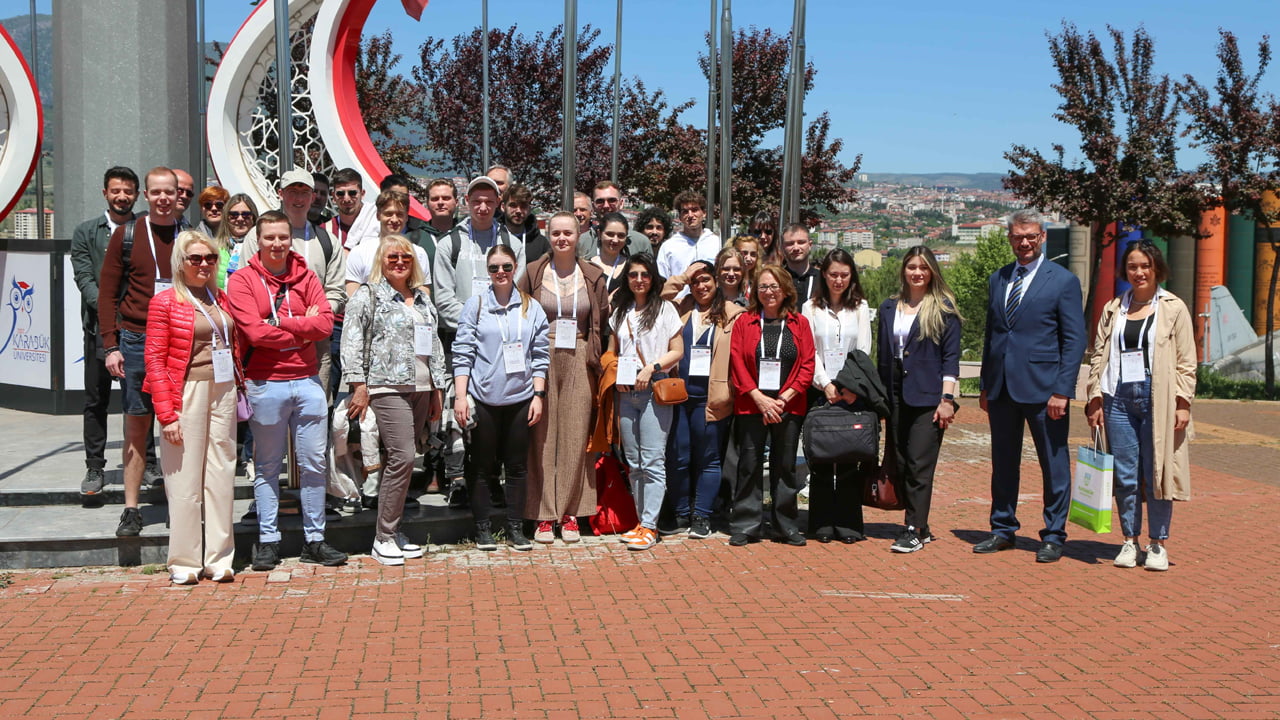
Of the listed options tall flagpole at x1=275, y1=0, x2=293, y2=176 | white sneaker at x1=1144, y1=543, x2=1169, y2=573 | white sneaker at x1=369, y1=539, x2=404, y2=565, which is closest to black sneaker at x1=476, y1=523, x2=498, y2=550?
white sneaker at x1=369, y1=539, x2=404, y2=565

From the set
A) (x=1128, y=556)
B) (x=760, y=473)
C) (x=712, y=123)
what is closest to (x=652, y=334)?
(x=760, y=473)

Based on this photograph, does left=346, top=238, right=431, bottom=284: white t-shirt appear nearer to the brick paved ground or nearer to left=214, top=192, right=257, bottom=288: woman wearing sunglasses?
left=214, top=192, right=257, bottom=288: woman wearing sunglasses

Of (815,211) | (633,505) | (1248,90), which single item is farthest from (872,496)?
(815,211)

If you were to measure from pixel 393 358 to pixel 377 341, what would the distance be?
130 millimetres

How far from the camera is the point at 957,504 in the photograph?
9.26 meters

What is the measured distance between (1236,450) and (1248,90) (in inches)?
444

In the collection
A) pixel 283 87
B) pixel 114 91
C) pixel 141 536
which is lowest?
pixel 141 536

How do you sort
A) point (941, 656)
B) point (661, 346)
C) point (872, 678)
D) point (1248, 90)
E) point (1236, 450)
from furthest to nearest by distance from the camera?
point (1248, 90)
point (1236, 450)
point (661, 346)
point (941, 656)
point (872, 678)

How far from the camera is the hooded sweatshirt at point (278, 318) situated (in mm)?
6207

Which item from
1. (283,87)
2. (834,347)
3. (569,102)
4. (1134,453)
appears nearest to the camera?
(1134,453)

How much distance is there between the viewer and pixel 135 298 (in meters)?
6.69

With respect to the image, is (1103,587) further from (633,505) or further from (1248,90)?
(1248,90)

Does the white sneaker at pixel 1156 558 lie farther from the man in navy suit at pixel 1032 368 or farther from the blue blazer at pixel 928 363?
the blue blazer at pixel 928 363

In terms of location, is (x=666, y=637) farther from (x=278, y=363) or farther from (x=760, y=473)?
(x=278, y=363)
